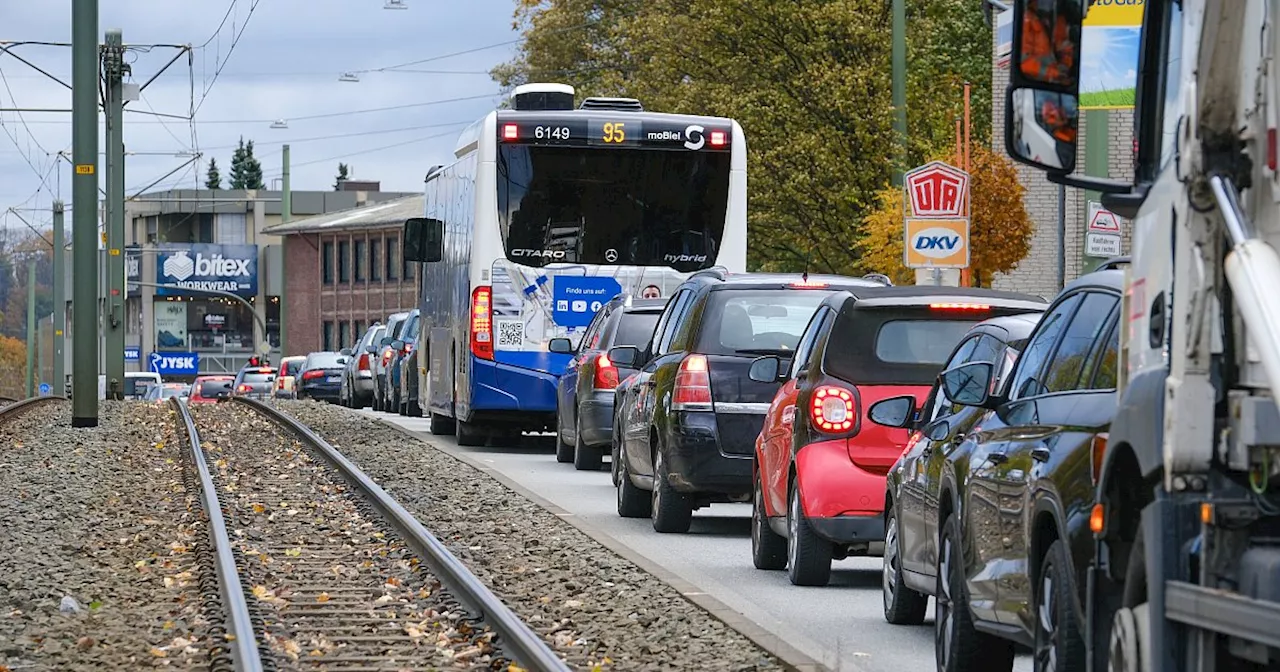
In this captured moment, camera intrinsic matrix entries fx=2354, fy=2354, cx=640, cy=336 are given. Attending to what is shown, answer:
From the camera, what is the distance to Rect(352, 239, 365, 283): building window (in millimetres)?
100875

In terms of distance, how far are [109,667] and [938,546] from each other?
3.43 metres

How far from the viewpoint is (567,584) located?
41.1 ft

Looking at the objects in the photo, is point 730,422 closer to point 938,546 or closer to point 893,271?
point 938,546

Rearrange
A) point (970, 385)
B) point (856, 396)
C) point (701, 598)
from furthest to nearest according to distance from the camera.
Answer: point (856, 396)
point (701, 598)
point (970, 385)

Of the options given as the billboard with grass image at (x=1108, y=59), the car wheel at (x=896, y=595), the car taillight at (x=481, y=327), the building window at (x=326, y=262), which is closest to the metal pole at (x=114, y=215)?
the car taillight at (x=481, y=327)

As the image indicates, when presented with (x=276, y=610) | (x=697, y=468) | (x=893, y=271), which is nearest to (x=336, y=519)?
(x=697, y=468)

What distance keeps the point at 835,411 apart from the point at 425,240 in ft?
53.5

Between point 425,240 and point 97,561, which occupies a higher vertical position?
point 425,240

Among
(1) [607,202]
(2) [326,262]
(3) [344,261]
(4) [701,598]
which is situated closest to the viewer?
(4) [701,598]

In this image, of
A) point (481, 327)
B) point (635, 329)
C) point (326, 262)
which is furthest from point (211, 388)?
point (635, 329)

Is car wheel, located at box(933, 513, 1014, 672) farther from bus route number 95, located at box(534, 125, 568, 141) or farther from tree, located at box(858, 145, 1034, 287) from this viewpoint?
tree, located at box(858, 145, 1034, 287)

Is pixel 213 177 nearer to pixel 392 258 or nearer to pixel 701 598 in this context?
pixel 392 258

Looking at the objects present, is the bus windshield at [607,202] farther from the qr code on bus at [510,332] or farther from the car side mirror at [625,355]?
the car side mirror at [625,355]

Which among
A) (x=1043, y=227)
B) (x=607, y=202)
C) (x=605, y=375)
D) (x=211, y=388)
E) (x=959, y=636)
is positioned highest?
(x=1043, y=227)
